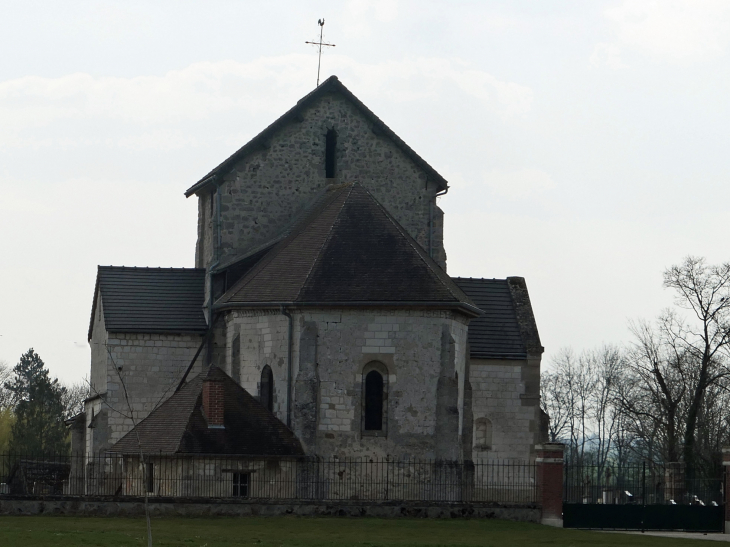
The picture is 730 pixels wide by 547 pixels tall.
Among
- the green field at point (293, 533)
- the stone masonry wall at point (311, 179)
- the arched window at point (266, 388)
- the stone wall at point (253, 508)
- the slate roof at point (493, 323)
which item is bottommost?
the green field at point (293, 533)

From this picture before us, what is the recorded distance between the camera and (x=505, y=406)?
4462 cm

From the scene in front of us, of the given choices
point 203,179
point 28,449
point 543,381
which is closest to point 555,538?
point 203,179

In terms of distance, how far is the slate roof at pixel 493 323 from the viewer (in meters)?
44.6

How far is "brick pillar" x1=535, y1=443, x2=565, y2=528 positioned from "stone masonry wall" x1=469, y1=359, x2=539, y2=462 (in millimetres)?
8912

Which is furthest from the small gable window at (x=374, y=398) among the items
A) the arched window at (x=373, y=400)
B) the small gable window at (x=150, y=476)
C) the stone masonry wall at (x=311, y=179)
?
the stone masonry wall at (x=311, y=179)

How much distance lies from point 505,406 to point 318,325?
30.3 feet

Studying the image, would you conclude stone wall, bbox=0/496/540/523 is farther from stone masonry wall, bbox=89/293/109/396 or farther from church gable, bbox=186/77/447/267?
church gable, bbox=186/77/447/267

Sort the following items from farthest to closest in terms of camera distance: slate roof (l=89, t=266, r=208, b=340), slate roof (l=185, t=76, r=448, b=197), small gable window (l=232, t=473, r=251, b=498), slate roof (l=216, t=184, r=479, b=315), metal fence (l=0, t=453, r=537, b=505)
A: slate roof (l=185, t=76, r=448, b=197), slate roof (l=89, t=266, r=208, b=340), slate roof (l=216, t=184, r=479, b=315), small gable window (l=232, t=473, r=251, b=498), metal fence (l=0, t=453, r=537, b=505)

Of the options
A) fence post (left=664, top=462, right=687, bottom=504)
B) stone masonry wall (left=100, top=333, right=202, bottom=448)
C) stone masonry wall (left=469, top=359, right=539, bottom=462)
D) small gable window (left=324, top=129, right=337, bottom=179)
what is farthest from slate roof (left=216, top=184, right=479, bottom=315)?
fence post (left=664, top=462, right=687, bottom=504)

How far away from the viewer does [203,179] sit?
46.3 m

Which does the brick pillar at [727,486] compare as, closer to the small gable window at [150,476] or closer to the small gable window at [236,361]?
the small gable window at [236,361]

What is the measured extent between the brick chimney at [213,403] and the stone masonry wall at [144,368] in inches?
230

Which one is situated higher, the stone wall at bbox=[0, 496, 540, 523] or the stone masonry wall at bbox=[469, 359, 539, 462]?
the stone masonry wall at bbox=[469, 359, 539, 462]

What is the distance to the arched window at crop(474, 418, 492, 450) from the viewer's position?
1749 inches
